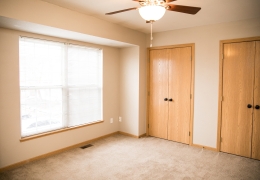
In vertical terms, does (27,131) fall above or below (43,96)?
below

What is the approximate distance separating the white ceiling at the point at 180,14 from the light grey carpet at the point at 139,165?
2443 mm

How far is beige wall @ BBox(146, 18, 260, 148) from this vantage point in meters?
3.57

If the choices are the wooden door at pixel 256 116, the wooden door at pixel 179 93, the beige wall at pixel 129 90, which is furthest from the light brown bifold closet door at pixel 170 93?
the wooden door at pixel 256 116

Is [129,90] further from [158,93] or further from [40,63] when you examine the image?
[40,63]

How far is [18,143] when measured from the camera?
2.93m

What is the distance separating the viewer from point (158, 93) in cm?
439

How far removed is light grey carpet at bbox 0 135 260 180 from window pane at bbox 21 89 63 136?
21.7 inches

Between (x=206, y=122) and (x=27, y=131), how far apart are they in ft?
10.7

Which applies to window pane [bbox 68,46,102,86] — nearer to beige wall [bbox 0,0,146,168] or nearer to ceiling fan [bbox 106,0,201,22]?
beige wall [bbox 0,0,146,168]

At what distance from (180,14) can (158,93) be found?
6.13ft

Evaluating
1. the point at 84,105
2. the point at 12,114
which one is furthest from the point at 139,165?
the point at 12,114

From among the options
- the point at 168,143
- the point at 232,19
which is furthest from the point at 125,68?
the point at 232,19

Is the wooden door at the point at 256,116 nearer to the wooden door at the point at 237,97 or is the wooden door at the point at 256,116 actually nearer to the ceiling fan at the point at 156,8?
the wooden door at the point at 237,97

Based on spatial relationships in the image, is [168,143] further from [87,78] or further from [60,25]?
[60,25]
